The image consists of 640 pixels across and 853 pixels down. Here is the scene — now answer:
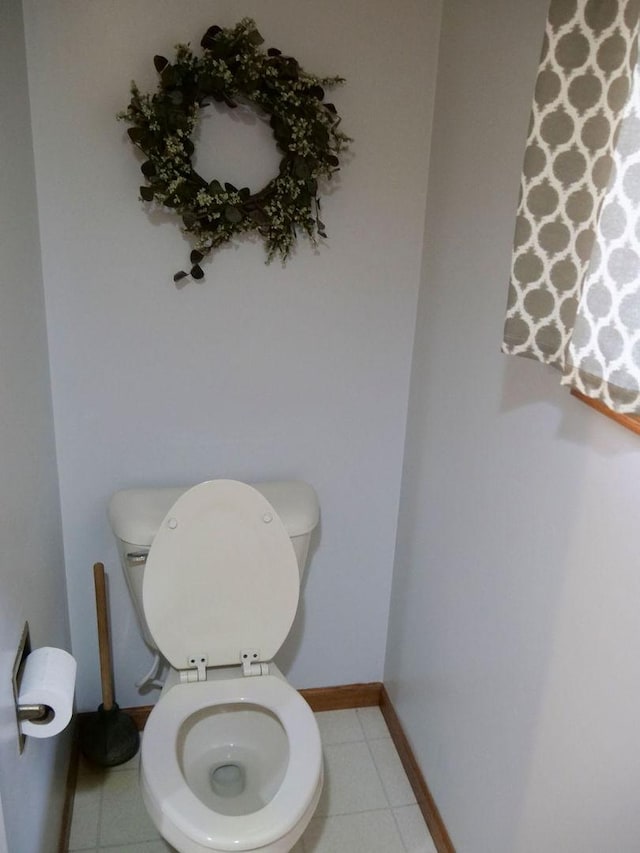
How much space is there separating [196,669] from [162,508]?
39 centimetres

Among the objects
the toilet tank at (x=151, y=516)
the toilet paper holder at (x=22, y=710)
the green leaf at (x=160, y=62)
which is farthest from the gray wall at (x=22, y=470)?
the green leaf at (x=160, y=62)

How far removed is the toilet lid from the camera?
1.61 meters

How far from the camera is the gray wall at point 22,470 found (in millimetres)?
1120

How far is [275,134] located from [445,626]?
1.19m

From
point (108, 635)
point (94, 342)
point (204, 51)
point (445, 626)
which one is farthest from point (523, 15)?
point (108, 635)

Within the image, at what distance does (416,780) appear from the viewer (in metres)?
1.88

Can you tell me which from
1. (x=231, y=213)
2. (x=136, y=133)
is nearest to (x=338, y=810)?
(x=231, y=213)

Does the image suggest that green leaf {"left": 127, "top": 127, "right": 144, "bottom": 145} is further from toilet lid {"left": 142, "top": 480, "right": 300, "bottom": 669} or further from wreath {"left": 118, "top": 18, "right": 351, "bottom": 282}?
toilet lid {"left": 142, "top": 480, "right": 300, "bottom": 669}

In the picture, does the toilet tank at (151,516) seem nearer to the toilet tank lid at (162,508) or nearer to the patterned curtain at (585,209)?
the toilet tank lid at (162,508)

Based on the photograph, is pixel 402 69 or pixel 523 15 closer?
pixel 523 15

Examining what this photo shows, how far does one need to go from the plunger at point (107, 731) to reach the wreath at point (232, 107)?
37.8 inches

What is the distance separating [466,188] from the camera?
4.95 feet

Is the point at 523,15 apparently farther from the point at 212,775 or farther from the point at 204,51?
the point at 212,775

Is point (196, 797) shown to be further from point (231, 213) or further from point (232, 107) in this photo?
point (232, 107)
